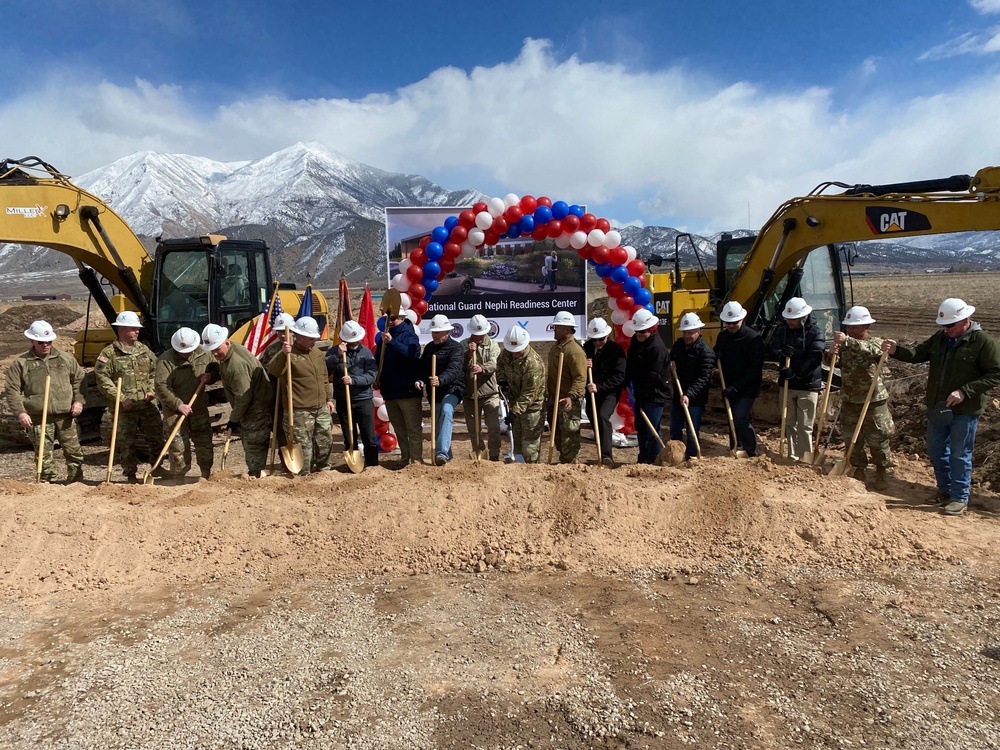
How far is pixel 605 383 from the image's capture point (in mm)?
7004

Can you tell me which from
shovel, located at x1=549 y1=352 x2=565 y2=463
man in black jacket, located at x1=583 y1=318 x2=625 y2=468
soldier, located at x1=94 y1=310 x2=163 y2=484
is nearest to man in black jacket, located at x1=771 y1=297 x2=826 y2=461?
man in black jacket, located at x1=583 y1=318 x2=625 y2=468

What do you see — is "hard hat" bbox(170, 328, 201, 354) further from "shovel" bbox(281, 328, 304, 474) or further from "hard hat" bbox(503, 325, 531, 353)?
"hard hat" bbox(503, 325, 531, 353)

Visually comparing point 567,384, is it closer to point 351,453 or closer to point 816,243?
point 351,453

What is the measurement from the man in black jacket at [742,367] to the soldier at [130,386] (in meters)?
5.93

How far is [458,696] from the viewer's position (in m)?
3.36

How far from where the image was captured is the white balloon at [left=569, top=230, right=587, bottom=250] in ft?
28.4

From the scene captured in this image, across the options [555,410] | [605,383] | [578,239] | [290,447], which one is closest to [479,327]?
[555,410]

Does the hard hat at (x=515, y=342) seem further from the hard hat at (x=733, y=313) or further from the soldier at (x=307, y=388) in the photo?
the hard hat at (x=733, y=313)

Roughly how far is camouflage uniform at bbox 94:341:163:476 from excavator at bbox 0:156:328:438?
2.09m

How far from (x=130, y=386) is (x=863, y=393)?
723 cm

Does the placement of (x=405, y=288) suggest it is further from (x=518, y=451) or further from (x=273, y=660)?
(x=273, y=660)

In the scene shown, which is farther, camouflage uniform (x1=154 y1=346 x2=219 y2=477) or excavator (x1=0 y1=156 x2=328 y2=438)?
excavator (x1=0 y1=156 x2=328 y2=438)

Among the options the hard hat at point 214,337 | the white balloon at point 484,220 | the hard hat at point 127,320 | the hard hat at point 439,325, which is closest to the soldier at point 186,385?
the hard hat at point 214,337

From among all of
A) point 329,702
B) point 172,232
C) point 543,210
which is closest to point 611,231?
point 543,210
